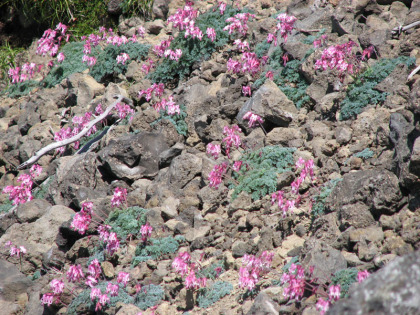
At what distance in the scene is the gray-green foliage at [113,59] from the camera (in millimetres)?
9805

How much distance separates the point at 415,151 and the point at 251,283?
1.83m

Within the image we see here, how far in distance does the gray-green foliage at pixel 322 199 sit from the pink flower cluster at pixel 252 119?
1.69m

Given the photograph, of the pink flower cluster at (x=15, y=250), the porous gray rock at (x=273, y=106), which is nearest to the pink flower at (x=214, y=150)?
the porous gray rock at (x=273, y=106)

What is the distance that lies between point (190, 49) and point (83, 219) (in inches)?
166

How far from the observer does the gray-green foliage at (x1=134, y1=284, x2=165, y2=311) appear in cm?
494

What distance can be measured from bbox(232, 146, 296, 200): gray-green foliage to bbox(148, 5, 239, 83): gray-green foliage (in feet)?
10.2

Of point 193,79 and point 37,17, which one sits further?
point 37,17

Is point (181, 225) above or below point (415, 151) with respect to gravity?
below

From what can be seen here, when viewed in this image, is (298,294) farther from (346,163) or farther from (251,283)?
(346,163)

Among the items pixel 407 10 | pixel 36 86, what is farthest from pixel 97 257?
pixel 36 86

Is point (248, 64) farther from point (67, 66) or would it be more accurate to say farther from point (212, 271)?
point (67, 66)

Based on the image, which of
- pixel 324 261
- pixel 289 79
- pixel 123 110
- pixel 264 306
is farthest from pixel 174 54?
pixel 264 306

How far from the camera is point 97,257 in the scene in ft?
19.7

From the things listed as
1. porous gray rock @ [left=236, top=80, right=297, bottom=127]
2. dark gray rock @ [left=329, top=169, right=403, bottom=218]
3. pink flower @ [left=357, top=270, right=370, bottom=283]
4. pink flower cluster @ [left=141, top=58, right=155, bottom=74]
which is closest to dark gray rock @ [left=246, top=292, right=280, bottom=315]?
pink flower @ [left=357, top=270, right=370, bottom=283]
